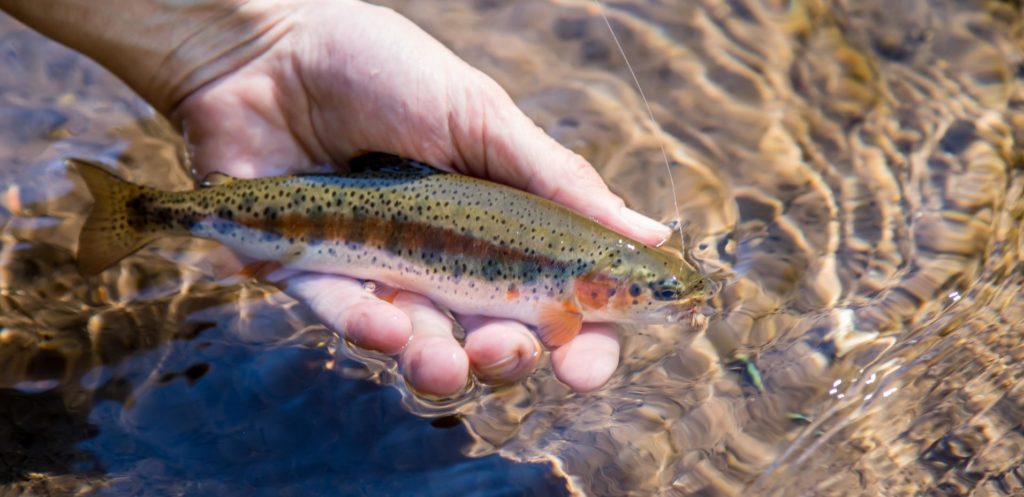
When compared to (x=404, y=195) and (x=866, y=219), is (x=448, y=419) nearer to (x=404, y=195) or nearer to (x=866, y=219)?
(x=404, y=195)

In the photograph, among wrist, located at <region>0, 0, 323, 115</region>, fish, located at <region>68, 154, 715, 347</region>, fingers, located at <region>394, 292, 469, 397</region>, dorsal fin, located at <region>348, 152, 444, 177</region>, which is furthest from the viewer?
wrist, located at <region>0, 0, 323, 115</region>

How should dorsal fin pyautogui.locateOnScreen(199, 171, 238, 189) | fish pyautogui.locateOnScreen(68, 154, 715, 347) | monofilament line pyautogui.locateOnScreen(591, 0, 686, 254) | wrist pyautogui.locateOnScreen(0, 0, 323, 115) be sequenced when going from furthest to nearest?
monofilament line pyautogui.locateOnScreen(591, 0, 686, 254)
wrist pyautogui.locateOnScreen(0, 0, 323, 115)
dorsal fin pyautogui.locateOnScreen(199, 171, 238, 189)
fish pyautogui.locateOnScreen(68, 154, 715, 347)

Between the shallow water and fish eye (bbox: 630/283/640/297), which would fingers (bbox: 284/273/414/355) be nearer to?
the shallow water

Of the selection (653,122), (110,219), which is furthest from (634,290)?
(110,219)

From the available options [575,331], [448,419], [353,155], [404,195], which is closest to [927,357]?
[575,331]

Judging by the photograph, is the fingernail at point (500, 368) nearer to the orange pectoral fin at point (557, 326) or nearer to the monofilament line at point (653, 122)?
the orange pectoral fin at point (557, 326)

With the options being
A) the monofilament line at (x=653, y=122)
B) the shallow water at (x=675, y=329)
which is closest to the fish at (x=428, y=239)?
the shallow water at (x=675, y=329)

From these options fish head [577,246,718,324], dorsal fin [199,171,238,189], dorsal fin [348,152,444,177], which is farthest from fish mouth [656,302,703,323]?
dorsal fin [199,171,238,189]
